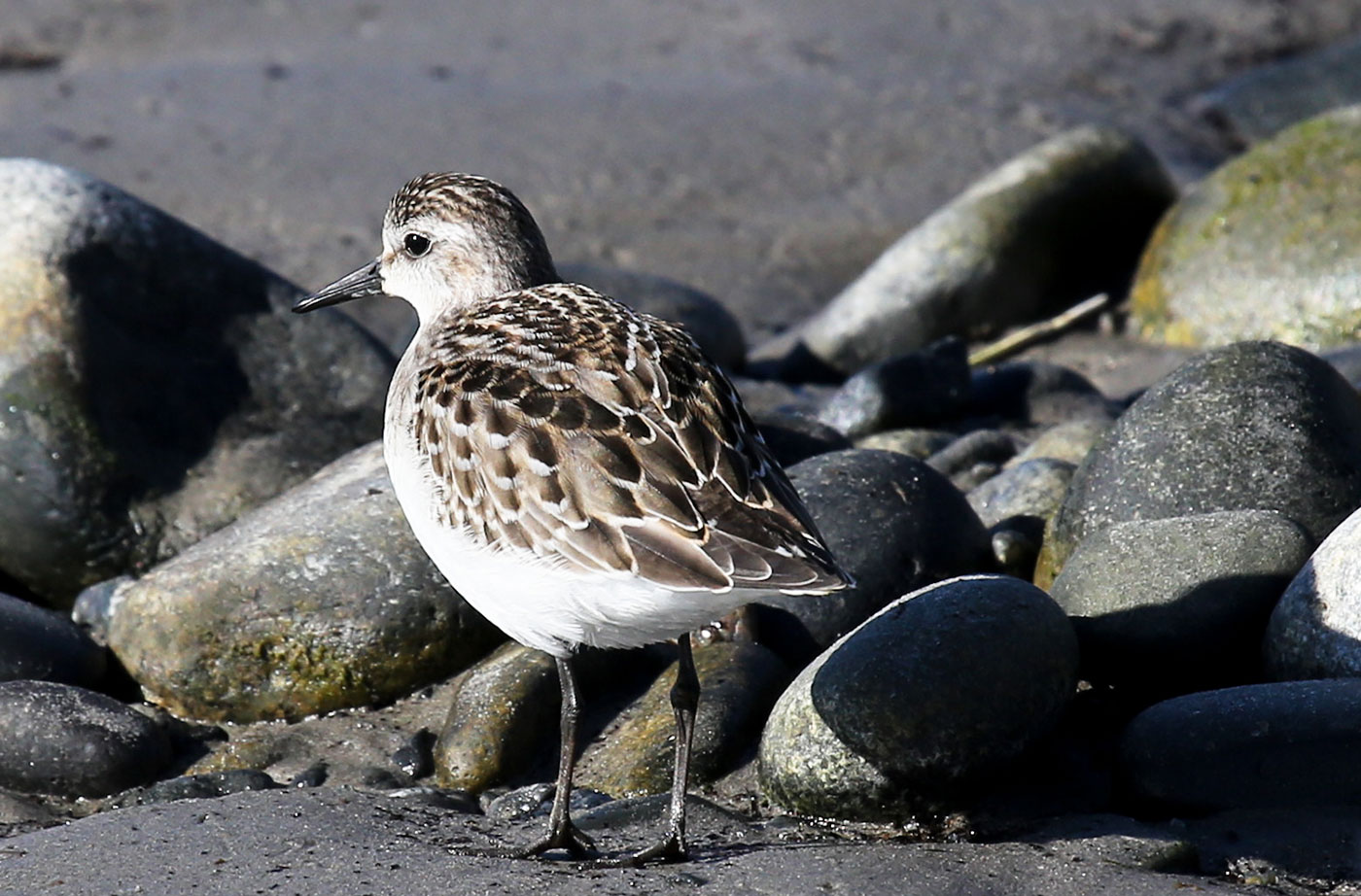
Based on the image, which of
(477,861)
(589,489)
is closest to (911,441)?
(589,489)

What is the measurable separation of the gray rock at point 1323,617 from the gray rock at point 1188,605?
12 cm

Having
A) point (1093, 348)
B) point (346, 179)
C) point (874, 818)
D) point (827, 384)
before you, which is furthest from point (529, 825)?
point (346, 179)

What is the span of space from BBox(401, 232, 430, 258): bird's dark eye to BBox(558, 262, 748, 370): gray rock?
2538mm

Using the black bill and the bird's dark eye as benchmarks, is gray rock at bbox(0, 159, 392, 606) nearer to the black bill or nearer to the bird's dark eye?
the black bill

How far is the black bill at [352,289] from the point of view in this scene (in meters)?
5.14

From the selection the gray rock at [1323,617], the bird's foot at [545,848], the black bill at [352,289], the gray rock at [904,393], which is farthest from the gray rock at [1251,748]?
the gray rock at [904,393]

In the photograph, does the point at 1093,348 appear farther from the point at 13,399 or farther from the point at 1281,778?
the point at 13,399

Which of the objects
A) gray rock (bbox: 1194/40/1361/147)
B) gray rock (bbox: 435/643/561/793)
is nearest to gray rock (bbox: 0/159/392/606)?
gray rock (bbox: 435/643/561/793)

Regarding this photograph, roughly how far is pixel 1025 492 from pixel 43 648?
10.6 feet

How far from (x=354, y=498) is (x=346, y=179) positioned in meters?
4.26

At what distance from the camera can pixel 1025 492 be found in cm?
566

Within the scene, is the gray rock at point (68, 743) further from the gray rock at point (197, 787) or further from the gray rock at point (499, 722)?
the gray rock at point (499, 722)

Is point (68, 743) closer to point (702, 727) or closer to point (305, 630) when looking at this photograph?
point (305, 630)

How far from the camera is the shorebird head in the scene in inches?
191
